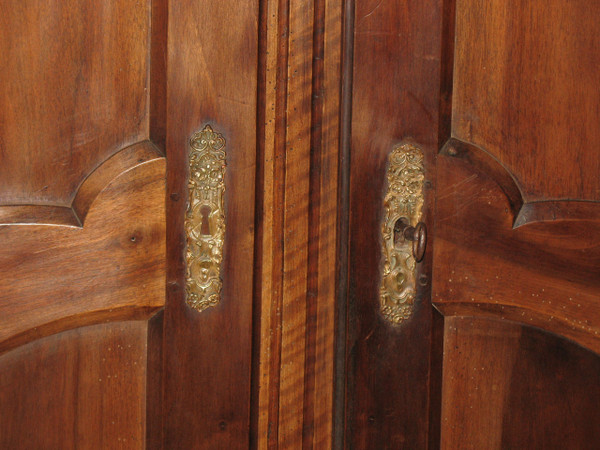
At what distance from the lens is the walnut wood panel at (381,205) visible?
25.5 inches

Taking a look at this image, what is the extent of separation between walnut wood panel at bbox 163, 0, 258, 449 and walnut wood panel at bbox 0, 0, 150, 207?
0.15 feet

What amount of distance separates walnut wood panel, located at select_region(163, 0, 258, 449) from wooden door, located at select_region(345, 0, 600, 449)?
0.42 feet

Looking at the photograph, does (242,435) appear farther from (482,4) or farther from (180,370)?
(482,4)

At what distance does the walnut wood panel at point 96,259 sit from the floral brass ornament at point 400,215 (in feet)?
0.86

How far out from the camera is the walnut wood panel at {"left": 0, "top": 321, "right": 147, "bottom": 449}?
0.61 meters

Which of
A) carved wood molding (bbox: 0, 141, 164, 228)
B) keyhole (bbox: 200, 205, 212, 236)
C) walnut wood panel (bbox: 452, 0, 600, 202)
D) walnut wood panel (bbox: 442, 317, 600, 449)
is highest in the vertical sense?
walnut wood panel (bbox: 452, 0, 600, 202)

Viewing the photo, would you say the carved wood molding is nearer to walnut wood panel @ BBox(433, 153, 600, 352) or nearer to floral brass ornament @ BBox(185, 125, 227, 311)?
floral brass ornament @ BBox(185, 125, 227, 311)

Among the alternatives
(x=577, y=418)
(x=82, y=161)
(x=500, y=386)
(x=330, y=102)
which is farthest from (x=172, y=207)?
(x=577, y=418)

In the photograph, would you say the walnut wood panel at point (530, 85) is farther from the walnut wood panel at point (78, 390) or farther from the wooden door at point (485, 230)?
the walnut wood panel at point (78, 390)

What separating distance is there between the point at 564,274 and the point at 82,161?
59 centimetres

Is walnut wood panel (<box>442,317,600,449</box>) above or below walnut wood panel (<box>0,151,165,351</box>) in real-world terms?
below

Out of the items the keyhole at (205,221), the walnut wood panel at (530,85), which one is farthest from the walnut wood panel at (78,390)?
the walnut wood panel at (530,85)

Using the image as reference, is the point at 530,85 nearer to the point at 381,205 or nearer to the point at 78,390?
the point at 381,205

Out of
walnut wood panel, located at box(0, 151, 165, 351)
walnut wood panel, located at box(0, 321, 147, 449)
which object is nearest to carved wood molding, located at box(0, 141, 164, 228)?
walnut wood panel, located at box(0, 151, 165, 351)
